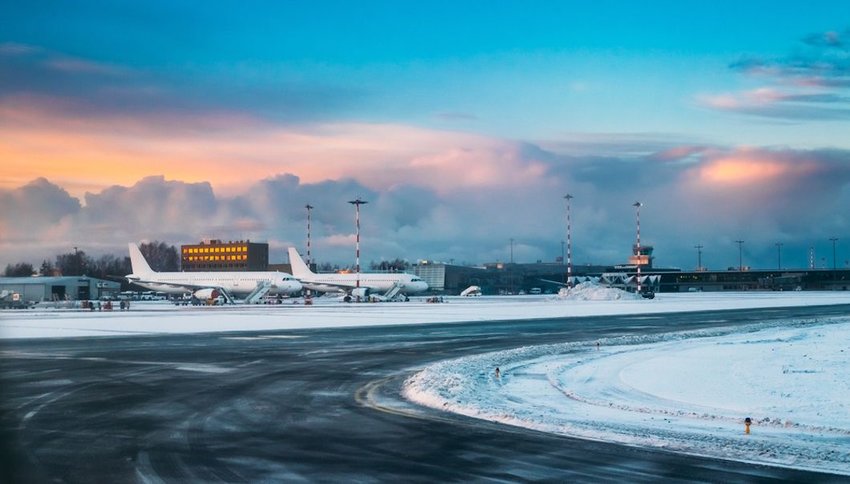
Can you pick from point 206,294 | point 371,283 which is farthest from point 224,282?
point 371,283

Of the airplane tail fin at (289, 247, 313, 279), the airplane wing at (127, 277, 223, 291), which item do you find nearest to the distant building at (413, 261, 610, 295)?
the airplane tail fin at (289, 247, 313, 279)

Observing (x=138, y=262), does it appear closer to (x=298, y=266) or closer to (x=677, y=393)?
(x=298, y=266)

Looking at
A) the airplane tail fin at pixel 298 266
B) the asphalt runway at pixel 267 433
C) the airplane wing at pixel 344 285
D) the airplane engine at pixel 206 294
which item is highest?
the airplane tail fin at pixel 298 266

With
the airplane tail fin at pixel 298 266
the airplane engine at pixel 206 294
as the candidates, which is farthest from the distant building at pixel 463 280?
the airplane engine at pixel 206 294

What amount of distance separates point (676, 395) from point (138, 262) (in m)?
108

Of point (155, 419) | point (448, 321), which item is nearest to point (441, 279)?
point (448, 321)

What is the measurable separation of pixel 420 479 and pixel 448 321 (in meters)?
41.5

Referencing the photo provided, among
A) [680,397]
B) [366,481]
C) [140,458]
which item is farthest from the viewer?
[680,397]

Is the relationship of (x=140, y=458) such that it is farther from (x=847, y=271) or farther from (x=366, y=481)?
(x=847, y=271)

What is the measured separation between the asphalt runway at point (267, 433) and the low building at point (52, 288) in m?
101

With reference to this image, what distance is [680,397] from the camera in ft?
57.5

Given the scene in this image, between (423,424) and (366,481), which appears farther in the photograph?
(423,424)

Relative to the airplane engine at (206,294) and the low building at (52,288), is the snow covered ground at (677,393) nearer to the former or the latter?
the airplane engine at (206,294)

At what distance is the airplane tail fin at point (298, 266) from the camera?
11919 cm
